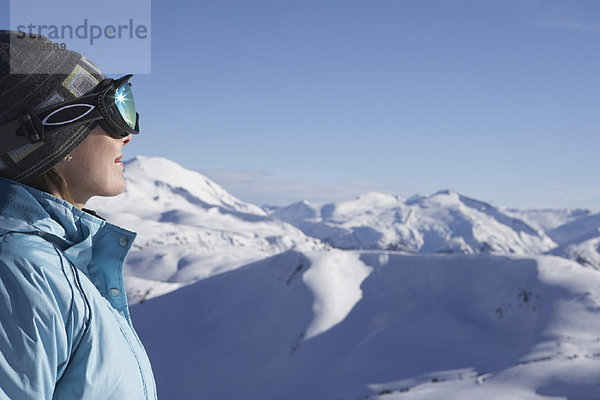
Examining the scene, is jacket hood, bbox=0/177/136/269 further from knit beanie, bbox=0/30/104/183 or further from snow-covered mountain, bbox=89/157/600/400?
snow-covered mountain, bbox=89/157/600/400

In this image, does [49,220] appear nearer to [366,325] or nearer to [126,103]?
[126,103]

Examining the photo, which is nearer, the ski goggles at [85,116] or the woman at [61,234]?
the woman at [61,234]

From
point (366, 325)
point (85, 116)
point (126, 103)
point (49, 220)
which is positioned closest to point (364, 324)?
point (366, 325)

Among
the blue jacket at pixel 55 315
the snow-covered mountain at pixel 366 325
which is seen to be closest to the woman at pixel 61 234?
the blue jacket at pixel 55 315

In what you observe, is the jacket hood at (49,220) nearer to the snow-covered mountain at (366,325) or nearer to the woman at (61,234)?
the woman at (61,234)

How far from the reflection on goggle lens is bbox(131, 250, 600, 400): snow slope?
1390 cm

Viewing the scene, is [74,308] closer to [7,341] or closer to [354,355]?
[7,341]

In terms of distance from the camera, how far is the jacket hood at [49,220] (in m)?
1.89

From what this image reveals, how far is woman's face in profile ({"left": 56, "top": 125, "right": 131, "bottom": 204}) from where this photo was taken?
7.38ft

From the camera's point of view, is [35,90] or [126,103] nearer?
[35,90]

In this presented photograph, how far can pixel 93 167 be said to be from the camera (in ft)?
7.54

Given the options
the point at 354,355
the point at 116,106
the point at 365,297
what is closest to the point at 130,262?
the point at 365,297

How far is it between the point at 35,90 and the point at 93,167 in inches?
16.0

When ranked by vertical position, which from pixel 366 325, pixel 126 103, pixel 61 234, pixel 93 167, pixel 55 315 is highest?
pixel 126 103
